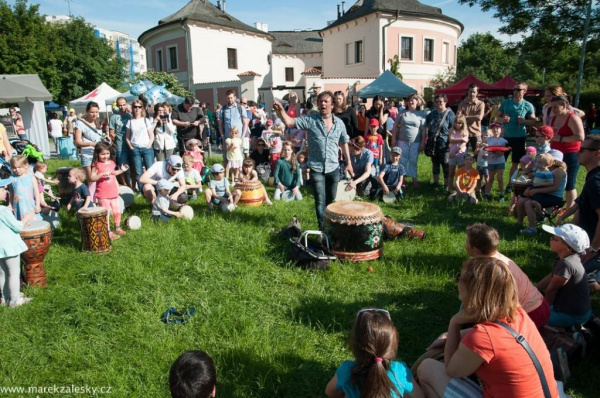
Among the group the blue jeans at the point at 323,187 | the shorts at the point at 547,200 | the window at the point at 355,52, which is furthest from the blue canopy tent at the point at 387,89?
the window at the point at 355,52

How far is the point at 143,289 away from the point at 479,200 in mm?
5897

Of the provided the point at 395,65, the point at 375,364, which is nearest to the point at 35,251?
the point at 375,364

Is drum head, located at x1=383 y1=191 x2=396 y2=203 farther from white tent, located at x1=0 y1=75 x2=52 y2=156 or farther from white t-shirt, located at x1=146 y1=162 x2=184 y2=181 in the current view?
white tent, located at x1=0 y1=75 x2=52 y2=156

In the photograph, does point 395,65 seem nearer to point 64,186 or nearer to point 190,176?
point 190,176

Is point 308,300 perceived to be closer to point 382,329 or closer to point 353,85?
point 382,329

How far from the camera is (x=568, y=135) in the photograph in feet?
19.5

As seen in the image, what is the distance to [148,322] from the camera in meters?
3.66

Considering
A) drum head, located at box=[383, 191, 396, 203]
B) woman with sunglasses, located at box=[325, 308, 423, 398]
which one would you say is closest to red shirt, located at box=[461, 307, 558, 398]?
woman with sunglasses, located at box=[325, 308, 423, 398]

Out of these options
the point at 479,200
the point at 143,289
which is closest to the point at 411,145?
the point at 479,200

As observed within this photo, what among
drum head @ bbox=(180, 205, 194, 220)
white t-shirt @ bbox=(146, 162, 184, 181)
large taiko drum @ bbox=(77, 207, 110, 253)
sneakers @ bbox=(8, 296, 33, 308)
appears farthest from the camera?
white t-shirt @ bbox=(146, 162, 184, 181)

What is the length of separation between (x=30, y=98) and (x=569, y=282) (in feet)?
53.3

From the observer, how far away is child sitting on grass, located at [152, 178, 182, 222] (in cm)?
656

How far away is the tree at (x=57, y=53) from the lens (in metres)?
29.1

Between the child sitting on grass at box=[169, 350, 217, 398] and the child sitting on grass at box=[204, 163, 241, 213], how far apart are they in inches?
208
